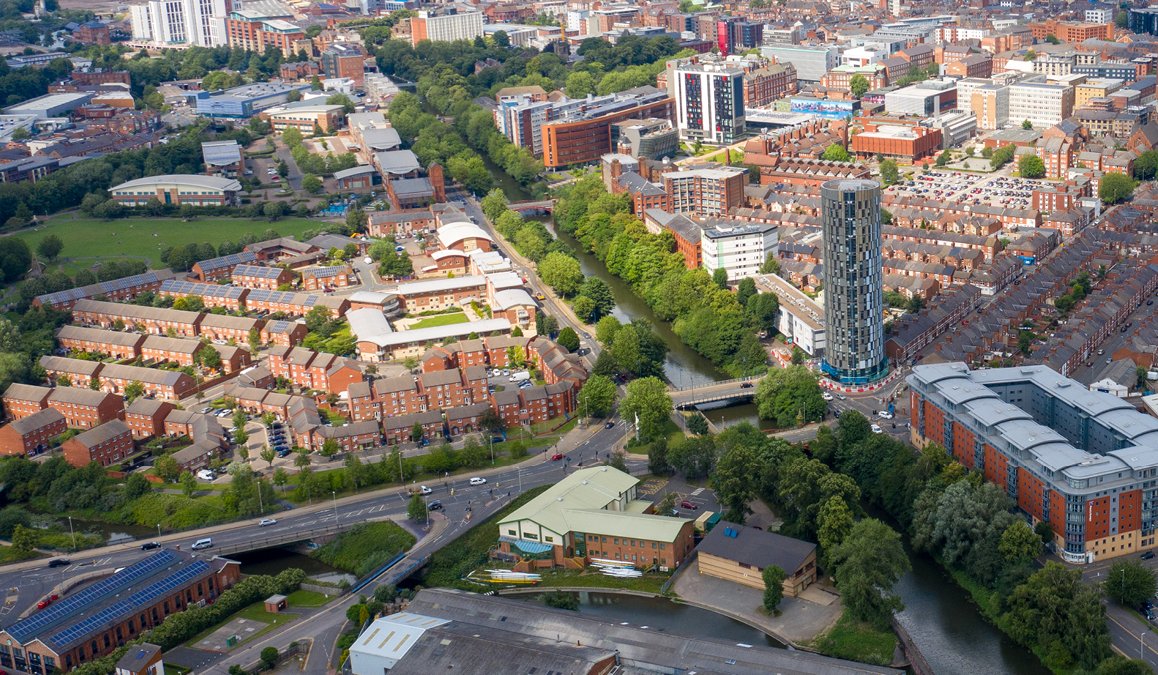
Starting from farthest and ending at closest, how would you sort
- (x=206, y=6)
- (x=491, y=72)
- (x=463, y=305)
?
(x=206, y=6) → (x=491, y=72) → (x=463, y=305)

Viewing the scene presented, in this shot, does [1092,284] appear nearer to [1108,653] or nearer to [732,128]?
[1108,653]

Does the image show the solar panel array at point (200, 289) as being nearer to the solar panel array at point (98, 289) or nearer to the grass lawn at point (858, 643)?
the solar panel array at point (98, 289)

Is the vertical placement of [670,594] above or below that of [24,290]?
below

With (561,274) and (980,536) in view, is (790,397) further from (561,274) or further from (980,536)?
(561,274)

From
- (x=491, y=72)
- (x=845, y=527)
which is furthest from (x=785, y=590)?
(x=491, y=72)

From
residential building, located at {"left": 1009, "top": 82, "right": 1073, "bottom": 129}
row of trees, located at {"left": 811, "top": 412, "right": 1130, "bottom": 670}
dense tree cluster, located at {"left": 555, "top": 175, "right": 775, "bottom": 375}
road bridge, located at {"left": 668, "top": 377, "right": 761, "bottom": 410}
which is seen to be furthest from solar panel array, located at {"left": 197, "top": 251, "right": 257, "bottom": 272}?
residential building, located at {"left": 1009, "top": 82, "right": 1073, "bottom": 129}

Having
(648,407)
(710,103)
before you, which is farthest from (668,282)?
(710,103)
